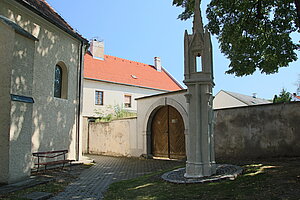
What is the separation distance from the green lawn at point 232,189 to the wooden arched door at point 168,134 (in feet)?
20.9

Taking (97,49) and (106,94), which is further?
(97,49)

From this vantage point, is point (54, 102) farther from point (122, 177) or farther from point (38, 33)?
point (122, 177)

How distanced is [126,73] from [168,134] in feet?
53.2

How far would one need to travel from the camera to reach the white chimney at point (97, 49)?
2747 centimetres

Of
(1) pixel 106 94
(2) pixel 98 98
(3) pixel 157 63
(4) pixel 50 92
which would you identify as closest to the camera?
(4) pixel 50 92

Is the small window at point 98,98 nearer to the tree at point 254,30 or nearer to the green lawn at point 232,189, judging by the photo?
the tree at point 254,30

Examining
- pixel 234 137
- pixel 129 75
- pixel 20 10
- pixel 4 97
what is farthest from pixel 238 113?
pixel 129 75

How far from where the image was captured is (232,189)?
17.0ft

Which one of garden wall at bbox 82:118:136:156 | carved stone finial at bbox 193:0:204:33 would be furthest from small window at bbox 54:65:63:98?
carved stone finial at bbox 193:0:204:33

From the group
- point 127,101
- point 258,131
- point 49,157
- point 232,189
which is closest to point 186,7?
point 258,131

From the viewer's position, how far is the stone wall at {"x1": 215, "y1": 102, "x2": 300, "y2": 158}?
9.51 m

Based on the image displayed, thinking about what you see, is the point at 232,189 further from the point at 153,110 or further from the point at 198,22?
the point at 153,110

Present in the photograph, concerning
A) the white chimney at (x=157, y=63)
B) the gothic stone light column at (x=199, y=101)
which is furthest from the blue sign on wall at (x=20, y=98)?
the white chimney at (x=157, y=63)

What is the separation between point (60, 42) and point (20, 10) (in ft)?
7.94
